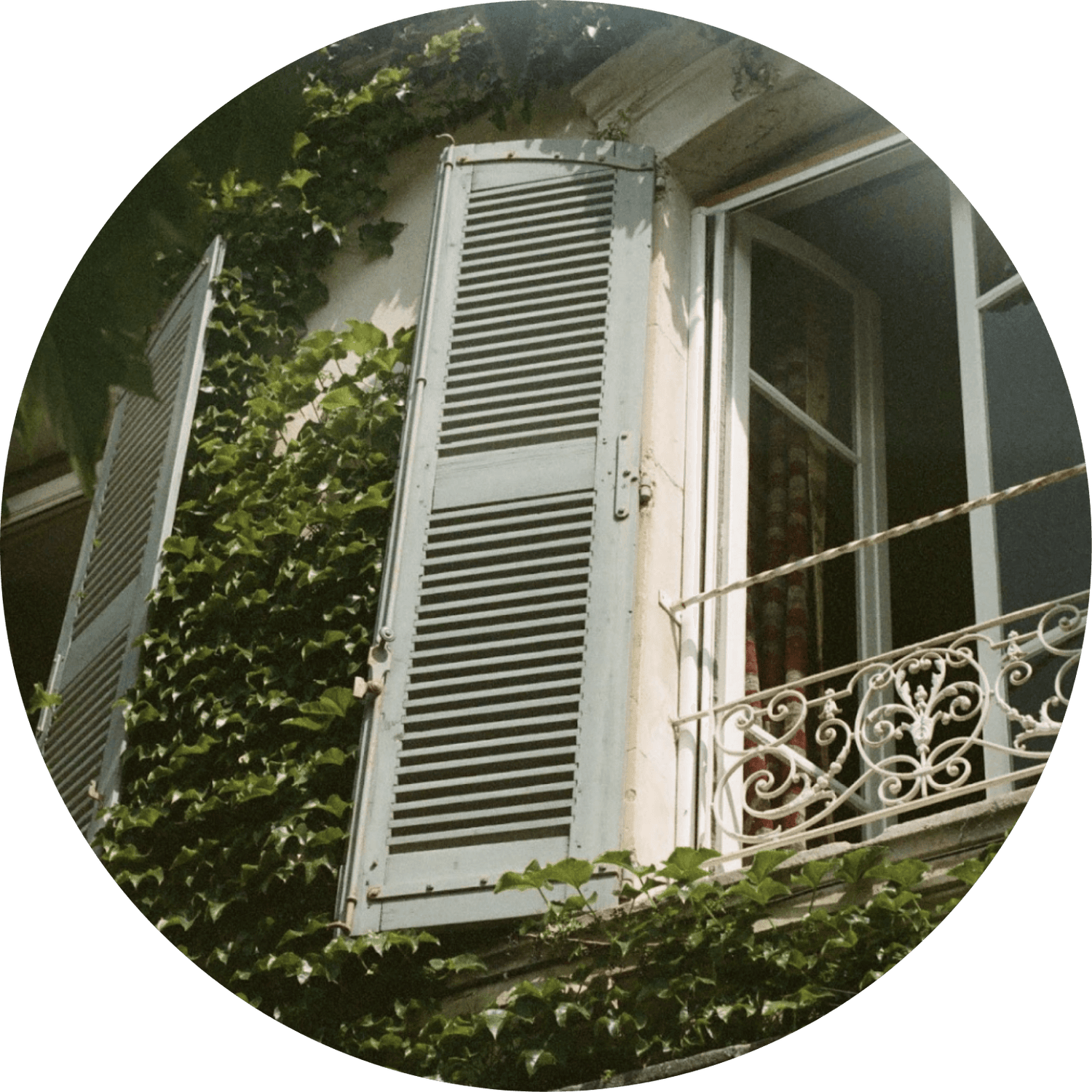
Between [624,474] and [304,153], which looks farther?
[304,153]

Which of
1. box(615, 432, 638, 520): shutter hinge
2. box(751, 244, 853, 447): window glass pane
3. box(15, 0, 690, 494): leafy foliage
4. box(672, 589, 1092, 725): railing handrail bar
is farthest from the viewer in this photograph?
box(751, 244, 853, 447): window glass pane

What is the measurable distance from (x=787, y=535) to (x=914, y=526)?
2.35ft

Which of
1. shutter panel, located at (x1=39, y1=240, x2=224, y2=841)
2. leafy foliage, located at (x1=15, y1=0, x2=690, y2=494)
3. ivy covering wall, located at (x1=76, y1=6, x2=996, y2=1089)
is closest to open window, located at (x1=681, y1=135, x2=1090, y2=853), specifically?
ivy covering wall, located at (x1=76, y1=6, x2=996, y2=1089)

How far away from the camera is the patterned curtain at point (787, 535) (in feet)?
16.7

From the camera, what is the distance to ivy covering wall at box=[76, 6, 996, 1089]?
4.41 metres

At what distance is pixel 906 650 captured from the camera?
15.7 feet

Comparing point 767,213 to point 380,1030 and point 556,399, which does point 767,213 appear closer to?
point 556,399

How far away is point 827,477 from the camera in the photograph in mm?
5684

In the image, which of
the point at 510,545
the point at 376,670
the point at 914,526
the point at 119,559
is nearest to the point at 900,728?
the point at 914,526

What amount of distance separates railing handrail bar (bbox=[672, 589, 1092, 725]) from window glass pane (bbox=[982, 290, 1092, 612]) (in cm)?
4

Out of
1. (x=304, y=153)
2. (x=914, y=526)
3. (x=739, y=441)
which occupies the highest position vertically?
(x=304, y=153)

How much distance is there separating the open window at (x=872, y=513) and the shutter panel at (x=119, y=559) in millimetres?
1530

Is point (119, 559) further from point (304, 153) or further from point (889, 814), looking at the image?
point (889, 814)

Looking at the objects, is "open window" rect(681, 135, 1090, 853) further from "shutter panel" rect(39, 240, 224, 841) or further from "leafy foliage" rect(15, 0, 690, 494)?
"shutter panel" rect(39, 240, 224, 841)
